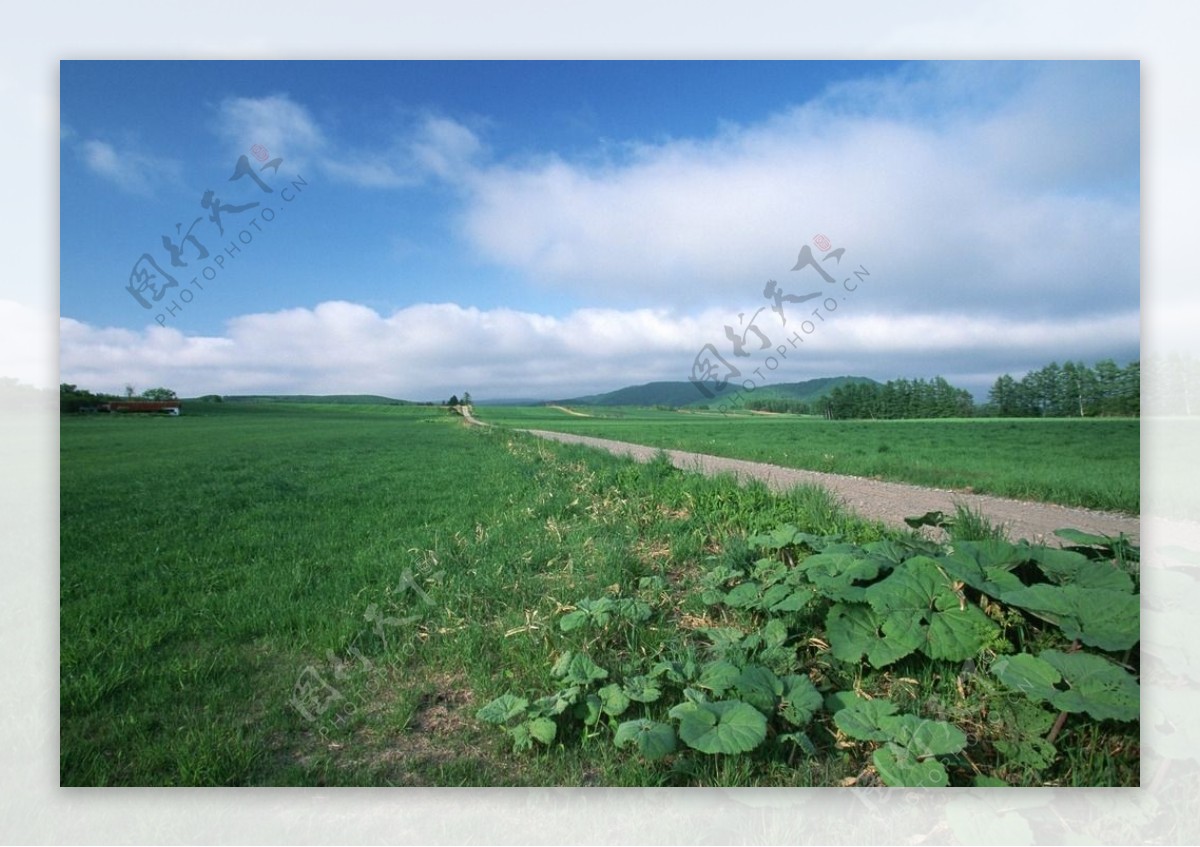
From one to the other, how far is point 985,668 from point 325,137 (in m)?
3.80

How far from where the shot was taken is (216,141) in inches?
133

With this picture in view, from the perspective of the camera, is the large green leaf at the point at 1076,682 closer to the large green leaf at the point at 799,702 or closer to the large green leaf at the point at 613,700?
the large green leaf at the point at 799,702

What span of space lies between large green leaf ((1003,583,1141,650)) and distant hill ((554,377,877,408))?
4.55 ft

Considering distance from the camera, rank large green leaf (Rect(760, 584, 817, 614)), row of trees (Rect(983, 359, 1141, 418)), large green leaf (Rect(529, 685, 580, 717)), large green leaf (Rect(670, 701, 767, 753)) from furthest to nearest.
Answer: row of trees (Rect(983, 359, 1141, 418)), large green leaf (Rect(760, 584, 817, 614)), large green leaf (Rect(529, 685, 580, 717)), large green leaf (Rect(670, 701, 767, 753))

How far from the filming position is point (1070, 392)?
3.26 metres

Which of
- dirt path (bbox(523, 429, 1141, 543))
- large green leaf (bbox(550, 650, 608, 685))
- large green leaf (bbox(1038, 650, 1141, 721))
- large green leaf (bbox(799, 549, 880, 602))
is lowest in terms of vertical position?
large green leaf (bbox(550, 650, 608, 685))

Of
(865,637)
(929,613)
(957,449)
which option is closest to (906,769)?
(865,637)

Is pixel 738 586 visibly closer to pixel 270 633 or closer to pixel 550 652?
pixel 550 652

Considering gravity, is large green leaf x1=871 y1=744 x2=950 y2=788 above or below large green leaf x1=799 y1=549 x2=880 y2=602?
below

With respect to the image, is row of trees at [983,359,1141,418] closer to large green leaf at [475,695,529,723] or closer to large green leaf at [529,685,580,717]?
large green leaf at [529,685,580,717]

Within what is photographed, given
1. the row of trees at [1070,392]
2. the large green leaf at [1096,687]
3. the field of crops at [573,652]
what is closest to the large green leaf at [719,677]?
the field of crops at [573,652]

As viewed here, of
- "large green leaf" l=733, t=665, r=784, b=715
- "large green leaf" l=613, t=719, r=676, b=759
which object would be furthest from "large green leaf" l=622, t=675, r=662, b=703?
"large green leaf" l=733, t=665, r=784, b=715

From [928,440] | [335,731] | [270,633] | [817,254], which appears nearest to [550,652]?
→ [335,731]

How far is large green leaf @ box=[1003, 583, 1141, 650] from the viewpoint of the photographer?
8.07ft
